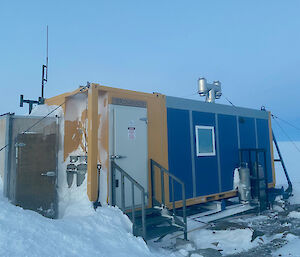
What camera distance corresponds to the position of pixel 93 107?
5.24 metres

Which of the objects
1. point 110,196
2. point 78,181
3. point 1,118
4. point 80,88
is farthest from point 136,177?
point 1,118

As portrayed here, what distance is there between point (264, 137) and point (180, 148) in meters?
4.25

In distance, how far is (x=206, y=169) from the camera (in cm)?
737

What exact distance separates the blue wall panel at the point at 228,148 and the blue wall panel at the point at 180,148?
1361 millimetres

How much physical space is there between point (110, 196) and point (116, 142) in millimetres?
1058

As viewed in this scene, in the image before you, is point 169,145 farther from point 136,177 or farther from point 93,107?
point 93,107

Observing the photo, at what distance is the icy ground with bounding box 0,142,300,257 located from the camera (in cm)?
349

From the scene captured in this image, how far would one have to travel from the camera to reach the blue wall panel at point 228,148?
7.86m

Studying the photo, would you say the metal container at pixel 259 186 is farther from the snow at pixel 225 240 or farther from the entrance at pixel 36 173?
the entrance at pixel 36 173

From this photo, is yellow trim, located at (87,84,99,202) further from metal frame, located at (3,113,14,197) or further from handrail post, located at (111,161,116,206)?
metal frame, located at (3,113,14,197)

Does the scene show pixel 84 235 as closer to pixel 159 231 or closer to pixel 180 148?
pixel 159 231

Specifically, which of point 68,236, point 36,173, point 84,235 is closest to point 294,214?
point 84,235

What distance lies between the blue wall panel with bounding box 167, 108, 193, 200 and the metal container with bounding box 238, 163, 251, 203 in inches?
70.0

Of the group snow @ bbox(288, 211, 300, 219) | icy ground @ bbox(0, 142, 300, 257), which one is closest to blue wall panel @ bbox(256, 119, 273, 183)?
snow @ bbox(288, 211, 300, 219)
